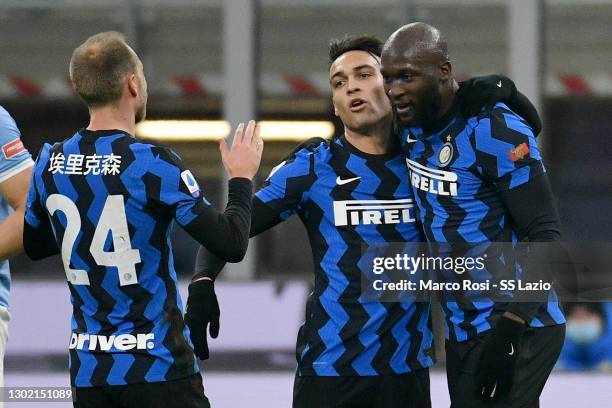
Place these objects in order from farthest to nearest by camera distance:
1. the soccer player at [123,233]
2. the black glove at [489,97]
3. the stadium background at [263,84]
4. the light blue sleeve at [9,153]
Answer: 1. the stadium background at [263,84]
2. the light blue sleeve at [9,153]
3. the black glove at [489,97]
4. the soccer player at [123,233]

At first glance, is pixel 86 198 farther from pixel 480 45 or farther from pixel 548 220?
pixel 480 45

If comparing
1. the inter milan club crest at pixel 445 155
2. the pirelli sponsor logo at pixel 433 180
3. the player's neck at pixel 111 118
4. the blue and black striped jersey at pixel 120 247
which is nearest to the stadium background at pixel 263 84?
the pirelli sponsor logo at pixel 433 180

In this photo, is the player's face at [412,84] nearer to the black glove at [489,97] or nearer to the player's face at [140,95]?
the black glove at [489,97]

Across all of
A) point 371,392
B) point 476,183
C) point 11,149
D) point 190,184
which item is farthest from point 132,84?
point 371,392

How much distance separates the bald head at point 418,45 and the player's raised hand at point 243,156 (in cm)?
53

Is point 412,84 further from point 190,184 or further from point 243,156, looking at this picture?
point 190,184

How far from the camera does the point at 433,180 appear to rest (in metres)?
3.52

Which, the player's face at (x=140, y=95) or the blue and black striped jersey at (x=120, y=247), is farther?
the player's face at (x=140, y=95)

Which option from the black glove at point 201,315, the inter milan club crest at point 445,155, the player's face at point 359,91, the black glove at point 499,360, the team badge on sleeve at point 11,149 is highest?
the player's face at point 359,91

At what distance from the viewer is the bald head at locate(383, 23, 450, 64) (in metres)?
3.48

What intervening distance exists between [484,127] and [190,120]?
207 inches

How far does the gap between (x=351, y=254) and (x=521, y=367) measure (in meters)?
0.67

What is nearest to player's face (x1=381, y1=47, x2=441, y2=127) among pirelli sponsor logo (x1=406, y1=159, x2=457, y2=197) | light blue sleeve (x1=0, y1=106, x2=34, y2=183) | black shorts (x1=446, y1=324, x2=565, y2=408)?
pirelli sponsor logo (x1=406, y1=159, x2=457, y2=197)

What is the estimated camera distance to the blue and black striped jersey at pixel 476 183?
3.38 m
